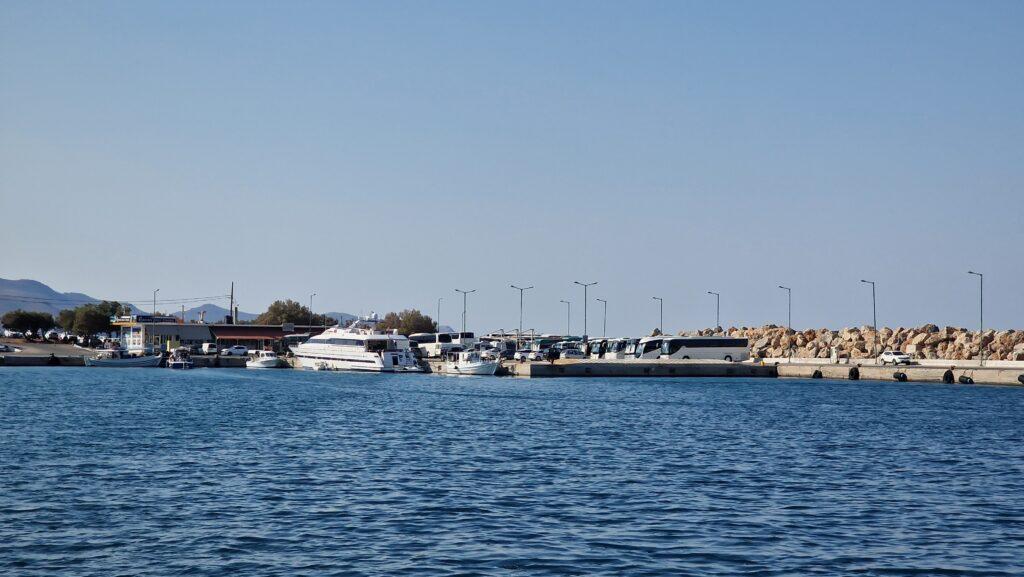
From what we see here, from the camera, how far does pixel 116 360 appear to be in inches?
6806

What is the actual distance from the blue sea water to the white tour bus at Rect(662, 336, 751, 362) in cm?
8469

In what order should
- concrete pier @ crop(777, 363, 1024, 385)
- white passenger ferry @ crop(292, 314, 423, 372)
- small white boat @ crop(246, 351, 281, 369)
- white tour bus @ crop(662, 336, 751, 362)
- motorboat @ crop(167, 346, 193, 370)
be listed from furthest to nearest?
motorboat @ crop(167, 346, 193, 370) → small white boat @ crop(246, 351, 281, 369) → white tour bus @ crop(662, 336, 751, 362) → white passenger ferry @ crop(292, 314, 423, 372) → concrete pier @ crop(777, 363, 1024, 385)

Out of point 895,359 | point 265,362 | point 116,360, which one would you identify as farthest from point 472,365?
point 116,360

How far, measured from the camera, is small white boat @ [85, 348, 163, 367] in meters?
172

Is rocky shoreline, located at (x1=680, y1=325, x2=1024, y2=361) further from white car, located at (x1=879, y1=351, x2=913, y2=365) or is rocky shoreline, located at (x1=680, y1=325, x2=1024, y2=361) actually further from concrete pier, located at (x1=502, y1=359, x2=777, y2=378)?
concrete pier, located at (x1=502, y1=359, x2=777, y2=378)

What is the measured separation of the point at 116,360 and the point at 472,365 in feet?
212

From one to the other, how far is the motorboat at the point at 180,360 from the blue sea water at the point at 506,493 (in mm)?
105799

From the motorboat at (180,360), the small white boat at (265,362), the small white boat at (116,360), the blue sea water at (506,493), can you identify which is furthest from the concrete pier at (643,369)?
the blue sea water at (506,493)

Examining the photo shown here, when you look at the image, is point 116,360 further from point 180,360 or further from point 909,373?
point 909,373

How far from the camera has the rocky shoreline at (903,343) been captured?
152000 millimetres

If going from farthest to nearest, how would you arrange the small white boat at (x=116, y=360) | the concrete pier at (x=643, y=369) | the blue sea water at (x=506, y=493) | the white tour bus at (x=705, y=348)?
1. the small white boat at (x=116, y=360)
2. the white tour bus at (x=705, y=348)
3. the concrete pier at (x=643, y=369)
4. the blue sea water at (x=506, y=493)

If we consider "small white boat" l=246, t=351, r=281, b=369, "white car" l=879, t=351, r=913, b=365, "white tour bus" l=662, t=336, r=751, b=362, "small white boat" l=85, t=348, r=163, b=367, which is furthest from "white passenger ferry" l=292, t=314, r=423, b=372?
"white car" l=879, t=351, r=913, b=365

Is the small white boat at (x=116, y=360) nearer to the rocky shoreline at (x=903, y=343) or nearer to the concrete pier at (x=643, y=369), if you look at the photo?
the concrete pier at (x=643, y=369)

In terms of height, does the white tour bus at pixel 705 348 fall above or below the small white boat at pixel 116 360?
above
